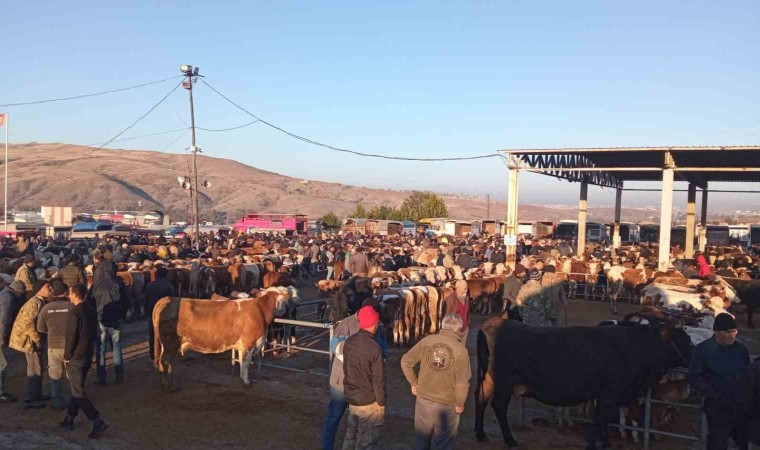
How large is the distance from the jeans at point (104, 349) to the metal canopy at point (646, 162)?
63.9ft

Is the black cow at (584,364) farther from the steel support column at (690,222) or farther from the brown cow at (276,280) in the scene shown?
the steel support column at (690,222)

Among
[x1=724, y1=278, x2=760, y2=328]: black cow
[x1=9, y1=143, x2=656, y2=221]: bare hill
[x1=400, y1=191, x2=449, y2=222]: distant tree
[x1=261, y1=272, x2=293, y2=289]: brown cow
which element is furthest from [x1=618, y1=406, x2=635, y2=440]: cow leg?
[x1=9, y1=143, x2=656, y2=221]: bare hill

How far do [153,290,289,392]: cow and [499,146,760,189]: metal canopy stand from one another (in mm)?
17760

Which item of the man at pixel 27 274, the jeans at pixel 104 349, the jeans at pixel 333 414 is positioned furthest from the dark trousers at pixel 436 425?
the man at pixel 27 274

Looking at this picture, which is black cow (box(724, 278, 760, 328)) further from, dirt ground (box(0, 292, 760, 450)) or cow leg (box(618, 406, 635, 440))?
cow leg (box(618, 406, 635, 440))

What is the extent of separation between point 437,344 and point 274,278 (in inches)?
392

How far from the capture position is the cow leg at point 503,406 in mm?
7513

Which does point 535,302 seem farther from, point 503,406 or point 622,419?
point 503,406

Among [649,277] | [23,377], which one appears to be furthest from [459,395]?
[649,277]

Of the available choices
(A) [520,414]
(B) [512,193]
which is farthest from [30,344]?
(B) [512,193]

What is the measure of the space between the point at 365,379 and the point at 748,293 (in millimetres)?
16501

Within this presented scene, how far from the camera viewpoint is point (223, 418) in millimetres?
8516

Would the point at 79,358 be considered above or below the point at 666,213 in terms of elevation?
below

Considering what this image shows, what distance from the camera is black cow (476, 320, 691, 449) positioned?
24.2 feet
